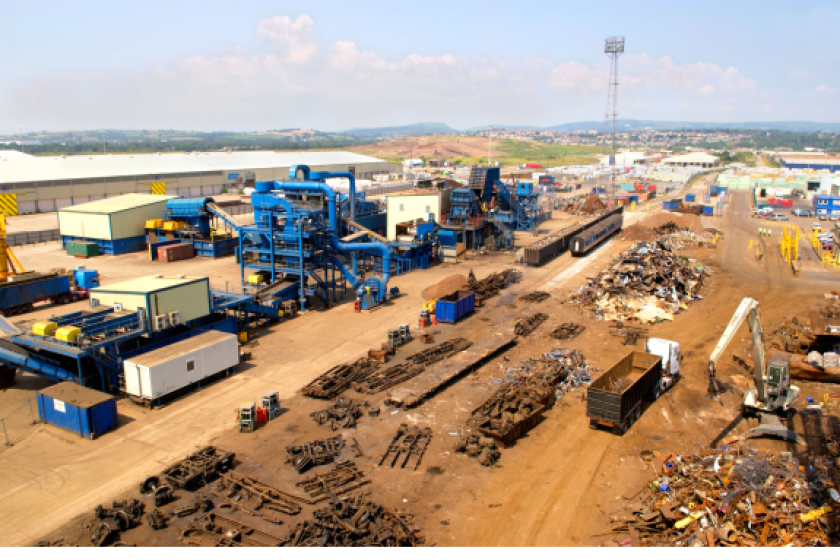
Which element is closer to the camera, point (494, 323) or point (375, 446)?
point (375, 446)

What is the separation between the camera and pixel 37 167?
266 feet

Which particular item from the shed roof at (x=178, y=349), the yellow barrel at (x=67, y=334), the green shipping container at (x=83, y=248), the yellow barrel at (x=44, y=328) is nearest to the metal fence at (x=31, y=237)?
the green shipping container at (x=83, y=248)

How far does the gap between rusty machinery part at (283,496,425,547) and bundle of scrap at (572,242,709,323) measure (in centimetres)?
2272

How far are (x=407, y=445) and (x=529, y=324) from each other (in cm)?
1523

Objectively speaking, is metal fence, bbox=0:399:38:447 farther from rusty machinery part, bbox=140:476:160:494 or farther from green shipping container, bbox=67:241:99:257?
green shipping container, bbox=67:241:99:257

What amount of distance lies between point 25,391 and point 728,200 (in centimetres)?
9883

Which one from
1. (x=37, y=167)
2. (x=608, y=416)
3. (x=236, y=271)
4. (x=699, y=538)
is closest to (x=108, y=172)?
(x=37, y=167)

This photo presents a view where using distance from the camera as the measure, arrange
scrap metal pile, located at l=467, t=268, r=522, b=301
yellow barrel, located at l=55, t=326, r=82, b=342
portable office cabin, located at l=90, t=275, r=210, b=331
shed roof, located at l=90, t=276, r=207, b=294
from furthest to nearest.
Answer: scrap metal pile, located at l=467, t=268, r=522, b=301
shed roof, located at l=90, t=276, r=207, b=294
portable office cabin, located at l=90, t=275, r=210, b=331
yellow barrel, located at l=55, t=326, r=82, b=342

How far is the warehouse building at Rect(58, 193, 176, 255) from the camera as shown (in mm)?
51122

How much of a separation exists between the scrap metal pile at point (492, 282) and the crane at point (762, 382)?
1884cm

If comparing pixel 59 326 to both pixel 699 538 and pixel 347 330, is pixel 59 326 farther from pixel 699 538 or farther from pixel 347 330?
pixel 699 538

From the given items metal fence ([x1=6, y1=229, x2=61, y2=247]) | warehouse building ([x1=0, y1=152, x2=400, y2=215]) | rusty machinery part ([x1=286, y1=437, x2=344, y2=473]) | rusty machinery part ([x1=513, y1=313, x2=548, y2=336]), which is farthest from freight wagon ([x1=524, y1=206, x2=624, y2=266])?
metal fence ([x1=6, y1=229, x2=61, y2=247])

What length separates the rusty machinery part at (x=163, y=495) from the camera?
16.4 m

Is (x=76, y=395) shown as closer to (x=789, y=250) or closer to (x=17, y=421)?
(x=17, y=421)
